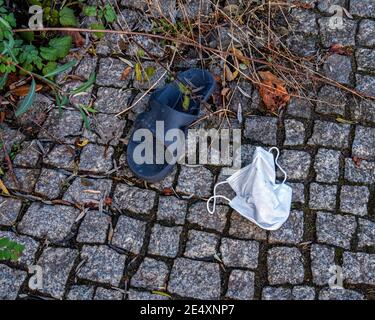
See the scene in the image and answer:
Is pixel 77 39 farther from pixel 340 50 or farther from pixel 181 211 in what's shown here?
pixel 340 50

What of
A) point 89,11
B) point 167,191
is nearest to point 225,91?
point 167,191

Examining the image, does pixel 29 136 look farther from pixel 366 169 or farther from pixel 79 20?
pixel 366 169

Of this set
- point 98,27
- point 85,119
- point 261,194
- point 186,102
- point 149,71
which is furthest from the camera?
point 98,27

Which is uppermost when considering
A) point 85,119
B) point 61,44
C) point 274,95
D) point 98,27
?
point 98,27

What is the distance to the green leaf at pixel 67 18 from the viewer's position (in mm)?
3707

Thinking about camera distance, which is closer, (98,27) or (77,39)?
(98,27)

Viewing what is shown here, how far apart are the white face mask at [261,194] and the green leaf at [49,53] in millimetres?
1308

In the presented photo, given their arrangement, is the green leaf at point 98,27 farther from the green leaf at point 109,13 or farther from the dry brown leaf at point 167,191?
the dry brown leaf at point 167,191

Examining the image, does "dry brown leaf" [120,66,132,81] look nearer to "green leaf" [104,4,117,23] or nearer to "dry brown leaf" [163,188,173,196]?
"green leaf" [104,4,117,23]

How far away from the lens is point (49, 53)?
11.7ft

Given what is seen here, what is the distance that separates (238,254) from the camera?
123 inches

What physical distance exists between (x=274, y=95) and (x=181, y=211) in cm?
98

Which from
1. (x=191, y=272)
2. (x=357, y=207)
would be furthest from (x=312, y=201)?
(x=191, y=272)

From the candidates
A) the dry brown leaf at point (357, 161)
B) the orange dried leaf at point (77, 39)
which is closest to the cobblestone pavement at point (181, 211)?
the dry brown leaf at point (357, 161)
